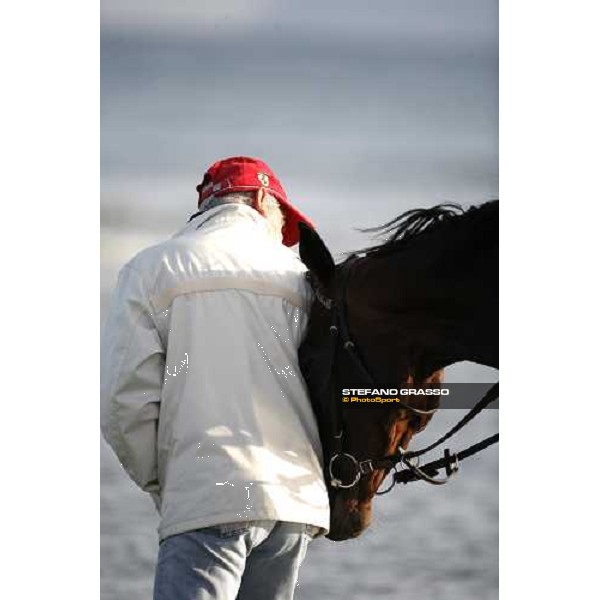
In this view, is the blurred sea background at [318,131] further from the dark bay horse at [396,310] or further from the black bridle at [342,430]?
the dark bay horse at [396,310]

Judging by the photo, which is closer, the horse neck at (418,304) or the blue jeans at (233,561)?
the blue jeans at (233,561)

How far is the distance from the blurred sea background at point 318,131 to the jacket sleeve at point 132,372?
1.80 feet

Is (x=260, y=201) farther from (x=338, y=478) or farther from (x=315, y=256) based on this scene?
(x=338, y=478)

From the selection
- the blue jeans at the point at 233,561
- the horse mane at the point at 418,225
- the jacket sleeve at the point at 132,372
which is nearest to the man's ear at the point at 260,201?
the horse mane at the point at 418,225

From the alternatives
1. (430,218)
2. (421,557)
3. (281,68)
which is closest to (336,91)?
(281,68)

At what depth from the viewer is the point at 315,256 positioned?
9.69ft

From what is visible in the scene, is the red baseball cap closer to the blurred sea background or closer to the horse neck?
the blurred sea background

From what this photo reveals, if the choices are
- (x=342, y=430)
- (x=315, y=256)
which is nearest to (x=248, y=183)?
(x=315, y=256)

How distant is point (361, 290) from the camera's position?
2.94 metres

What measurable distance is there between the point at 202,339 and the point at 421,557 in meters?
1.04

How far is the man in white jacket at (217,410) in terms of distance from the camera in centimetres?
271

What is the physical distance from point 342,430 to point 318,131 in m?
0.91

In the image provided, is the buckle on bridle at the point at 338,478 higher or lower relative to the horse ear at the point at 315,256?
lower
